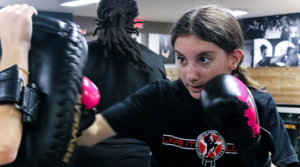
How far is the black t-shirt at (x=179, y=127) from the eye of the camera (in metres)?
0.92

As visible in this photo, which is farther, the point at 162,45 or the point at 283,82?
the point at 162,45

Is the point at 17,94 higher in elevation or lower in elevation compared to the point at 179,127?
higher

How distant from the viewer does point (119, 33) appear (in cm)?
135

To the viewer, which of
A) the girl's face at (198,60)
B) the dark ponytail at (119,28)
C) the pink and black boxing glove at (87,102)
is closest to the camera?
the pink and black boxing glove at (87,102)

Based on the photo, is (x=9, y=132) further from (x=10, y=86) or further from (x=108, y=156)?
(x=108, y=156)

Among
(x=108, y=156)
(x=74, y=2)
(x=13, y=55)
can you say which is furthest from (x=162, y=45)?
(x=13, y=55)

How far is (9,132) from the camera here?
596 millimetres

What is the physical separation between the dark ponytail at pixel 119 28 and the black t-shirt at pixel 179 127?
0.30 m

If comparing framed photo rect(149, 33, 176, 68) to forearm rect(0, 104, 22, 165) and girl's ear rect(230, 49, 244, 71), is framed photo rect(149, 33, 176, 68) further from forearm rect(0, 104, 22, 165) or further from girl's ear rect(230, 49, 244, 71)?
forearm rect(0, 104, 22, 165)

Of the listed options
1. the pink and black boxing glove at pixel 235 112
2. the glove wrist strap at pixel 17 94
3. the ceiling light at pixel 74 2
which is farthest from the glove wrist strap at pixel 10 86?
the ceiling light at pixel 74 2

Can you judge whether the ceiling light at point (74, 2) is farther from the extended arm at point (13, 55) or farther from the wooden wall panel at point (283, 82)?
the extended arm at point (13, 55)

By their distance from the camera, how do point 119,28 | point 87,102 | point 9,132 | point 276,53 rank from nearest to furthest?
point 9,132, point 87,102, point 119,28, point 276,53

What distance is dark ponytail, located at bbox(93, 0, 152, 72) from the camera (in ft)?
4.19

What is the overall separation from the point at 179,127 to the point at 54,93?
0.47 metres
